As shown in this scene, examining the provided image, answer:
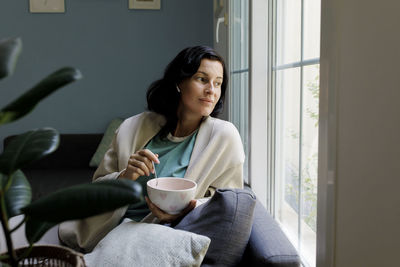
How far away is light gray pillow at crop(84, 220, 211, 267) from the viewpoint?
3.68 feet

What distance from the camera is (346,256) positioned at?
0.91 meters

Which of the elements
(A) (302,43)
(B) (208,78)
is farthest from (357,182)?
(B) (208,78)

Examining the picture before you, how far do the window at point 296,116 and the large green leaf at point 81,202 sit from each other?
1.01m

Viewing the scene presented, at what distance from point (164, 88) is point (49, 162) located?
2110 millimetres

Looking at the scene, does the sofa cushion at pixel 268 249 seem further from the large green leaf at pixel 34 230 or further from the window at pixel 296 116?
the large green leaf at pixel 34 230

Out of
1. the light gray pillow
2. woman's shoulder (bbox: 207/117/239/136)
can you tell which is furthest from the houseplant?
woman's shoulder (bbox: 207/117/239/136)

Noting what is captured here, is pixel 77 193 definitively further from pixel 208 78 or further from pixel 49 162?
pixel 49 162

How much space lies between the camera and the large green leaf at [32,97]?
409 millimetres

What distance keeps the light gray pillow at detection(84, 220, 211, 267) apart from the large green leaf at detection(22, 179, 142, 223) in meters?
0.73

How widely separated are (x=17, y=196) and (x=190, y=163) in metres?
1.14

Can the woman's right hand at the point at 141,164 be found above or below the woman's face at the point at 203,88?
below

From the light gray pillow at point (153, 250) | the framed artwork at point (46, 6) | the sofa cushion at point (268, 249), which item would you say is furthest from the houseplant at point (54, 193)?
the framed artwork at point (46, 6)

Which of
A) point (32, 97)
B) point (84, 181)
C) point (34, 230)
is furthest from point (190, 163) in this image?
point (84, 181)

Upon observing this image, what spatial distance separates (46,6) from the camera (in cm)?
376
